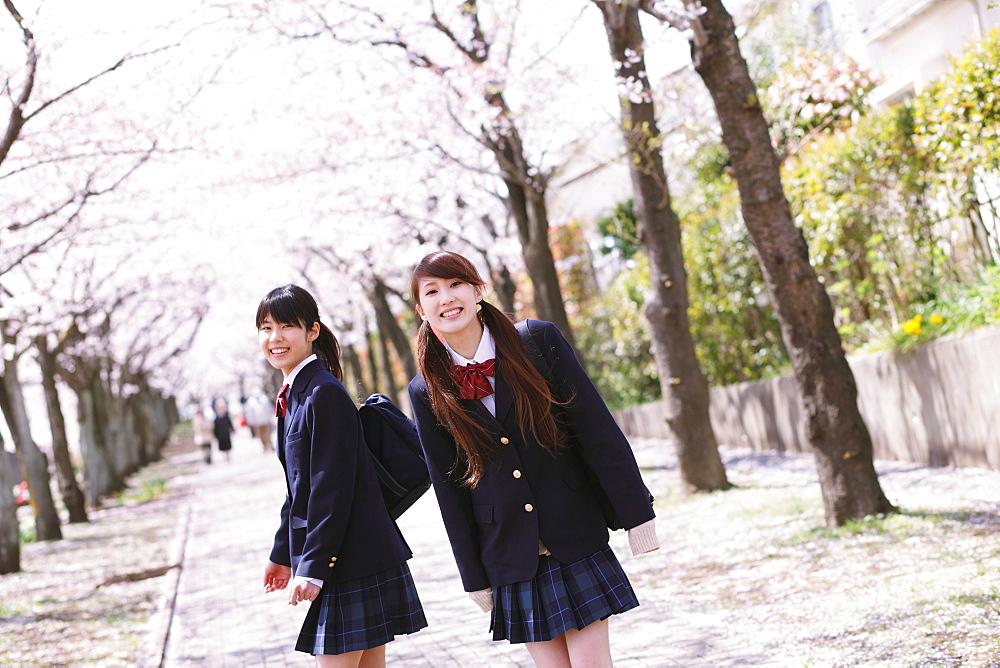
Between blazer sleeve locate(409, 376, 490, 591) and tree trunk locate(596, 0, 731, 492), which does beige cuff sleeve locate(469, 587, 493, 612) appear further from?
tree trunk locate(596, 0, 731, 492)

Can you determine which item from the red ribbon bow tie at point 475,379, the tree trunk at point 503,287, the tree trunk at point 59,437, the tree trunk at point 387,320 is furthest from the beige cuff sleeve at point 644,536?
the tree trunk at point 387,320

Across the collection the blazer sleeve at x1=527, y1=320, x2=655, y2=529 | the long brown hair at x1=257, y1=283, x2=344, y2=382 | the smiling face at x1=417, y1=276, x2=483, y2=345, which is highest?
the long brown hair at x1=257, y1=283, x2=344, y2=382

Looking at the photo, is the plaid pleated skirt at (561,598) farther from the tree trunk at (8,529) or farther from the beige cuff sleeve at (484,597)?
the tree trunk at (8,529)

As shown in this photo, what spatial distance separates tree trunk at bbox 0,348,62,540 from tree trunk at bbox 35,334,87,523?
→ 1.61m

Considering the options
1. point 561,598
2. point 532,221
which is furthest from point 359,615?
point 532,221

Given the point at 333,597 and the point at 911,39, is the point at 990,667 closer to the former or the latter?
the point at 333,597

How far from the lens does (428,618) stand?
6.71 metres

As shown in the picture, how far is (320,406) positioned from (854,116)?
13.4 meters

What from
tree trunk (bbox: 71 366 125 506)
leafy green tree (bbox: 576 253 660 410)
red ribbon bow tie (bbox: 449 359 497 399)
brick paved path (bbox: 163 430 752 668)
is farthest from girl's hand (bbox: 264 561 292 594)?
tree trunk (bbox: 71 366 125 506)

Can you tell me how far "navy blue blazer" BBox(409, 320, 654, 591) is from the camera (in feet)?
10.0

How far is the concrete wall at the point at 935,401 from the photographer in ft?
25.4

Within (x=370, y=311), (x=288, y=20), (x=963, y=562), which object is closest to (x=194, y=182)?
(x=288, y=20)

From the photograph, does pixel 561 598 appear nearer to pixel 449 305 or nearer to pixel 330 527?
pixel 330 527

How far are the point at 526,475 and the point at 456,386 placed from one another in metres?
0.35
